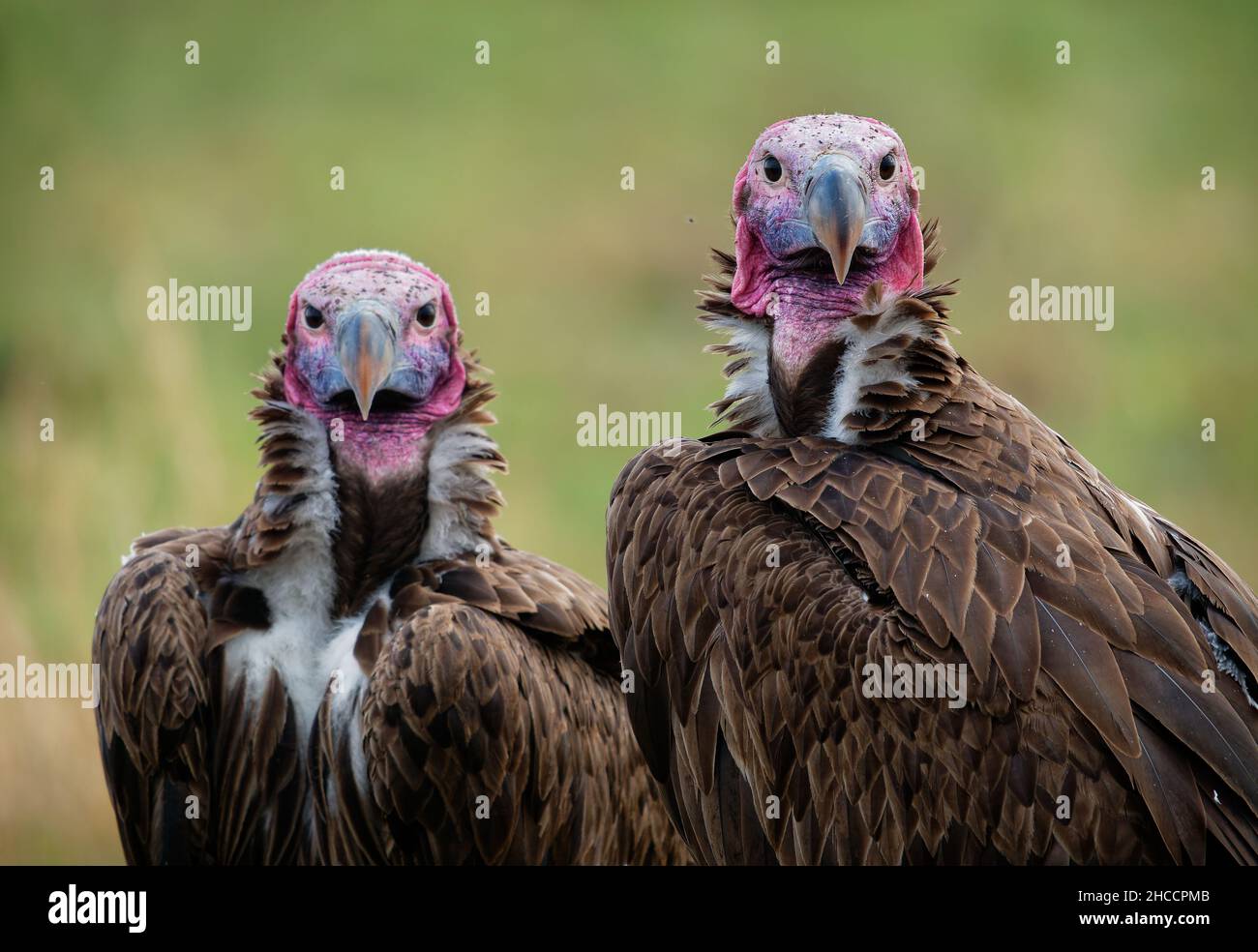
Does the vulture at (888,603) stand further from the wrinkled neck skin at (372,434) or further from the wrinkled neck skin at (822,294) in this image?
the wrinkled neck skin at (372,434)

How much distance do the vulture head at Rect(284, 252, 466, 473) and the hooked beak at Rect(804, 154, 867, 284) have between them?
53.3 inches

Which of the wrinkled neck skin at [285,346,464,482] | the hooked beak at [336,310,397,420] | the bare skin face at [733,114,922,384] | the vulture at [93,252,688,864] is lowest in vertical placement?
the vulture at [93,252,688,864]

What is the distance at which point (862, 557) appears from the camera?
14.8 ft

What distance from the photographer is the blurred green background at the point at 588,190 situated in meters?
11.3

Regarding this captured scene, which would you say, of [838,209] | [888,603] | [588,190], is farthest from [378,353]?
[588,190]

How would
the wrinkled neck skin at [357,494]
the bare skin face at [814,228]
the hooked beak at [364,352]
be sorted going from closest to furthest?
the bare skin face at [814,228] → the hooked beak at [364,352] → the wrinkled neck skin at [357,494]

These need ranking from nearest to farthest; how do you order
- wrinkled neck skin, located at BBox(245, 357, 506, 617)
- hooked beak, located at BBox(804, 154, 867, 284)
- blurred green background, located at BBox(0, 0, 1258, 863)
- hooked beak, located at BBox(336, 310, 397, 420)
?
hooked beak, located at BBox(804, 154, 867, 284), hooked beak, located at BBox(336, 310, 397, 420), wrinkled neck skin, located at BBox(245, 357, 506, 617), blurred green background, located at BBox(0, 0, 1258, 863)

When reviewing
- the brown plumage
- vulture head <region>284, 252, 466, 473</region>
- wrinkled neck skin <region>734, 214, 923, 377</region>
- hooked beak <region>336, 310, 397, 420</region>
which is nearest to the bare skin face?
wrinkled neck skin <region>734, 214, 923, 377</region>

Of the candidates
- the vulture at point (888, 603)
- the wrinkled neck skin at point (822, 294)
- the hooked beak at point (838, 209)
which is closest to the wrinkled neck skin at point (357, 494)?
the vulture at point (888, 603)

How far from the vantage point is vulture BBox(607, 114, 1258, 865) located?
4.20m

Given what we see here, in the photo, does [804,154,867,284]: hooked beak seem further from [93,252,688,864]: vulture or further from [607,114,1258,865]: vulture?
[93,252,688,864]: vulture

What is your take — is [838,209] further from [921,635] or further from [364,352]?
[364,352]

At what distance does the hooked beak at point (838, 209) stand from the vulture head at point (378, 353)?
1.35m
